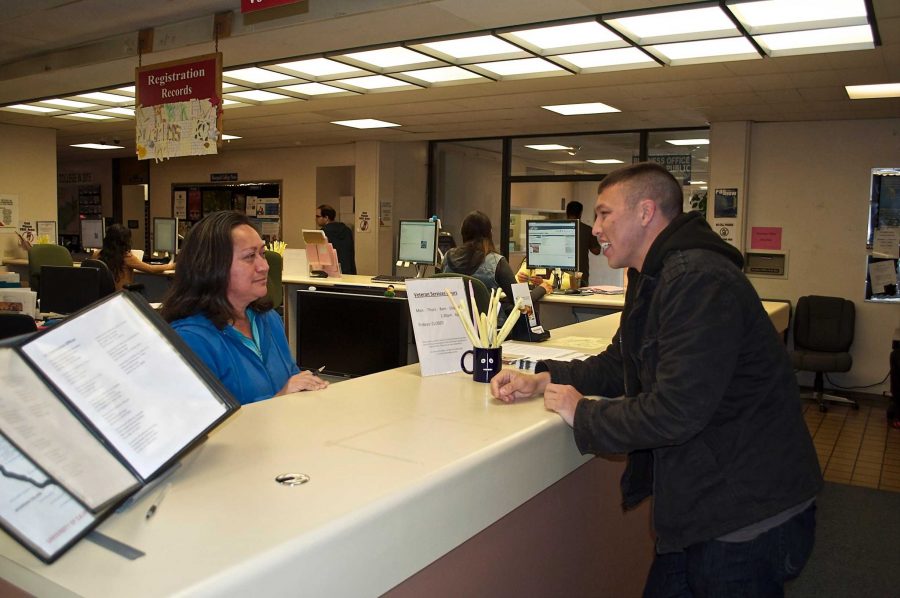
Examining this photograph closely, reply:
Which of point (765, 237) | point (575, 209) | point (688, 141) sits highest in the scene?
point (688, 141)

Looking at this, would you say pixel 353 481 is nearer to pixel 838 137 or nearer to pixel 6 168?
pixel 838 137

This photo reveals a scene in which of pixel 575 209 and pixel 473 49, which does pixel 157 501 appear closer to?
pixel 473 49

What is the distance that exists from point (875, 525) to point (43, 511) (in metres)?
4.15

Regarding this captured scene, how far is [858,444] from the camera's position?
18.3 feet

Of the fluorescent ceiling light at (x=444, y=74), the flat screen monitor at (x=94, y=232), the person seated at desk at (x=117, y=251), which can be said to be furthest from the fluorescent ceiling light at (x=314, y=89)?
the flat screen monitor at (x=94, y=232)

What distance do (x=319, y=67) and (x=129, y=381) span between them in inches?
207

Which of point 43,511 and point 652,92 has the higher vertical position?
point 652,92

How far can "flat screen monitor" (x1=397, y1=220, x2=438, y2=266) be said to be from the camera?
720 cm

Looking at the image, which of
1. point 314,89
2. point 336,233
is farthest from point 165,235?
point 314,89

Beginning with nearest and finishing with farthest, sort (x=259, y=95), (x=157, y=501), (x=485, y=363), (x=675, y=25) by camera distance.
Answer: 1. (x=157, y=501)
2. (x=485, y=363)
3. (x=675, y=25)
4. (x=259, y=95)

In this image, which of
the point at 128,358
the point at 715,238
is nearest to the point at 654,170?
the point at 715,238

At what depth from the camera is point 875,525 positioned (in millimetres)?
3895

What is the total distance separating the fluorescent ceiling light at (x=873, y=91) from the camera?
600 centimetres

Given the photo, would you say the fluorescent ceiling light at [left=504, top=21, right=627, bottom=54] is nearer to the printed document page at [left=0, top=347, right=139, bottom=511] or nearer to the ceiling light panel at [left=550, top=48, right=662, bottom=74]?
the ceiling light panel at [left=550, top=48, right=662, bottom=74]
